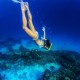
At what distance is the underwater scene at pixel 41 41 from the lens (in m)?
6.29

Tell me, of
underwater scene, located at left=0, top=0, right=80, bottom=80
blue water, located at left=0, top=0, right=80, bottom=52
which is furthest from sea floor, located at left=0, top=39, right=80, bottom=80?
blue water, located at left=0, top=0, right=80, bottom=52

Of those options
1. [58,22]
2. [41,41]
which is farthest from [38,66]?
[58,22]

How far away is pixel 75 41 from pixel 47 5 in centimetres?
554

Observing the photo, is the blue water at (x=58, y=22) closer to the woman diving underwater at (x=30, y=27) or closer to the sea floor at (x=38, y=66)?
the sea floor at (x=38, y=66)

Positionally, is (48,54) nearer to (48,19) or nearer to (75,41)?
(75,41)

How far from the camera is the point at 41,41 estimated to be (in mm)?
5320

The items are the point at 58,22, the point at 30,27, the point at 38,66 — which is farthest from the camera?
the point at 58,22

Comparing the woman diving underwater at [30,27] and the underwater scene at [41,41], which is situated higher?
the underwater scene at [41,41]

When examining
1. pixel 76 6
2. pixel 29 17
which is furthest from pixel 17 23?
pixel 29 17

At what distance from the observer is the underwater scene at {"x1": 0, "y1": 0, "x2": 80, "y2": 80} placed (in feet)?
20.6

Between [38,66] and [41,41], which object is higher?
[38,66]

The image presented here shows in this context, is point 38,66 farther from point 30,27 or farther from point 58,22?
point 58,22

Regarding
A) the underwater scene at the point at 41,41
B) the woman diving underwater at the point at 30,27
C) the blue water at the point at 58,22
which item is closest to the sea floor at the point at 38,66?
the underwater scene at the point at 41,41

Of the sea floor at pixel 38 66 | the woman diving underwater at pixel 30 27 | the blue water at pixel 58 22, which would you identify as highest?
the blue water at pixel 58 22
